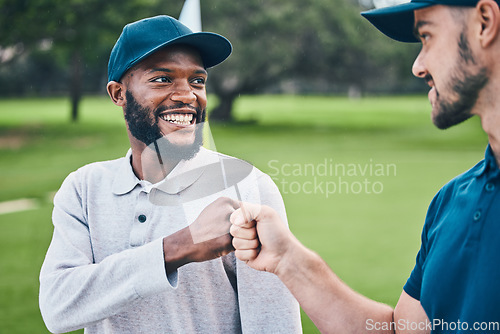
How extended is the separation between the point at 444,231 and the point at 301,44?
1979 centimetres

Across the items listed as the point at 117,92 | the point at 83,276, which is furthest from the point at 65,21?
the point at 83,276

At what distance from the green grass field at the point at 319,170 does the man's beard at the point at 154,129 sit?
7 cm

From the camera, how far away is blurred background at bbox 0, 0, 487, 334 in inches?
239

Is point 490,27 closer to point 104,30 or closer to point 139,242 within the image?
point 139,242

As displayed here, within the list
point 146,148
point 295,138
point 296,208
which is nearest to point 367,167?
point 295,138

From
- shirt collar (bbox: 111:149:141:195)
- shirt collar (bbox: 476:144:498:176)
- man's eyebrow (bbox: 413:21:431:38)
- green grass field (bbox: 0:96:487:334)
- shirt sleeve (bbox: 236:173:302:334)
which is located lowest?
green grass field (bbox: 0:96:487:334)

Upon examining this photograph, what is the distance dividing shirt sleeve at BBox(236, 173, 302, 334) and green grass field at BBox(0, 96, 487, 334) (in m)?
0.35

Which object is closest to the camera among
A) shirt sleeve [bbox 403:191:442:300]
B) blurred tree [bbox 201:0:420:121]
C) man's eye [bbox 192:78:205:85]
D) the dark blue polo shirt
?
the dark blue polo shirt

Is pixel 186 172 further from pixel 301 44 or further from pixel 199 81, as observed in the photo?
pixel 301 44

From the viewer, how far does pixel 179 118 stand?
1.84 m

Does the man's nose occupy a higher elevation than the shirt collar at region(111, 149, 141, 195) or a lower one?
higher

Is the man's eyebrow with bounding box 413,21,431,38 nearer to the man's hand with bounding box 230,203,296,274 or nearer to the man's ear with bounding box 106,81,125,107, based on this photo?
the man's hand with bounding box 230,203,296,274

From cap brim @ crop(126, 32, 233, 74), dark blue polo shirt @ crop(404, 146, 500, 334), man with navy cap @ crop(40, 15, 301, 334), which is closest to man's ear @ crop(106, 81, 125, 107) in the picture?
man with navy cap @ crop(40, 15, 301, 334)

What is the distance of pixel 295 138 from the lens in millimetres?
19500
